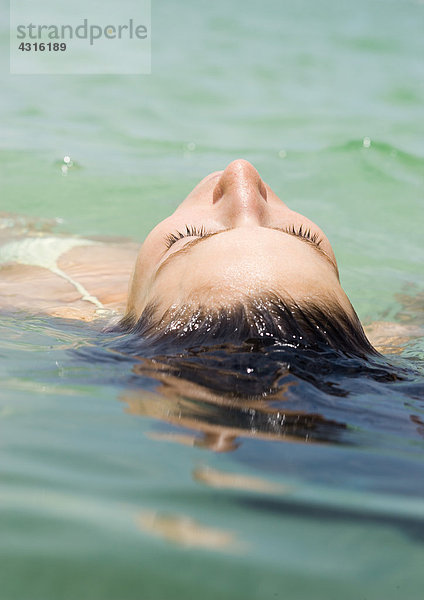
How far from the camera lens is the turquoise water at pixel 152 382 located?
3.18ft

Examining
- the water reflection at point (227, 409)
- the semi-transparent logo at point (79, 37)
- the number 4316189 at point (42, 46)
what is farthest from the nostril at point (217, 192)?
the number 4316189 at point (42, 46)

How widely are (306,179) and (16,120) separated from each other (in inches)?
122

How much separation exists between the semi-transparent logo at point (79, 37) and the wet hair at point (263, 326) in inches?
306

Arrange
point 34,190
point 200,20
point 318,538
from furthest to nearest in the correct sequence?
1. point 200,20
2. point 34,190
3. point 318,538

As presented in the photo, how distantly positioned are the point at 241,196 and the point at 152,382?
966mm

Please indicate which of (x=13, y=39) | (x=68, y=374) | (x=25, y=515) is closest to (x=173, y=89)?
(x=13, y=39)

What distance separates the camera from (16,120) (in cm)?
730

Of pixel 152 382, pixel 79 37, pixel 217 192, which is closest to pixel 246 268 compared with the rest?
pixel 152 382

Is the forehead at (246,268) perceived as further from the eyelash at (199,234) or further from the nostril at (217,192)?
the nostril at (217,192)

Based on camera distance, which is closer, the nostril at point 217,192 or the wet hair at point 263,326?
the wet hair at point 263,326

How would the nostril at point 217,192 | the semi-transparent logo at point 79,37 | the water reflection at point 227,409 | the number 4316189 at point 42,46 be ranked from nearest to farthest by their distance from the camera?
the water reflection at point 227,409 < the nostril at point 217,192 < the semi-transparent logo at point 79,37 < the number 4316189 at point 42,46

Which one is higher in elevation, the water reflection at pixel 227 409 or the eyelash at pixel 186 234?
the eyelash at pixel 186 234

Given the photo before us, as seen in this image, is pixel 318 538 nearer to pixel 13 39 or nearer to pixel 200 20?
pixel 13 39

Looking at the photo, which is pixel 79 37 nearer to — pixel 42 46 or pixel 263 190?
pixel 42 46
